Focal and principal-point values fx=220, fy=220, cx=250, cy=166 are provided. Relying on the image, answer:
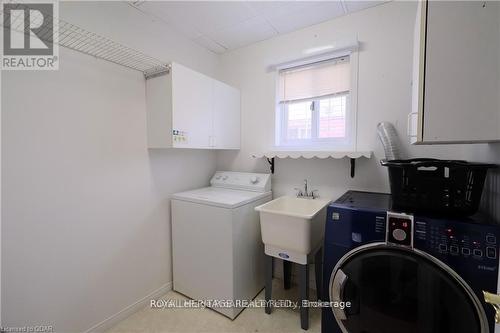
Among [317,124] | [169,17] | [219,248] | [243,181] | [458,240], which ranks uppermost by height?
[169,17]

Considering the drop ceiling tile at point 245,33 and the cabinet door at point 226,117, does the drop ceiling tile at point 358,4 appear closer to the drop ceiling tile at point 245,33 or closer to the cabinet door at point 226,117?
the drop ceiling tile at point 245,33

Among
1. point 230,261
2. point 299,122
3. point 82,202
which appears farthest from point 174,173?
point 299,122

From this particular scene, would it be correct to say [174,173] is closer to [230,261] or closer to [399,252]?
[230,261]

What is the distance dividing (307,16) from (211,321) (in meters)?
2.69

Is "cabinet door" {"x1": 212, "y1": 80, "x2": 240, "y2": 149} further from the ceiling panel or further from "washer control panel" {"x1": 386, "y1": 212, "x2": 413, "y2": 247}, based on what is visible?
"washer control panel" {"x1": 386, "y1": 212, "x2": 413, "y2": 247}

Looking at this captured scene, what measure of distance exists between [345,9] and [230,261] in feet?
7.52

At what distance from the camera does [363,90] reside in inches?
74.0

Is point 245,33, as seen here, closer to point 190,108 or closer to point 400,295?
point 190,108

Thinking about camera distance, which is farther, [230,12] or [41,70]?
[230,12]

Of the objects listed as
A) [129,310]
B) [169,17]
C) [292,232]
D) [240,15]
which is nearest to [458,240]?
[292,232]

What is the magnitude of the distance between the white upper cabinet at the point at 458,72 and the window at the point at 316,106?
1006mm

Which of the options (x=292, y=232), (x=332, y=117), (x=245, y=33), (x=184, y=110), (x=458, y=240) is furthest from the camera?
(x=245, y=33)

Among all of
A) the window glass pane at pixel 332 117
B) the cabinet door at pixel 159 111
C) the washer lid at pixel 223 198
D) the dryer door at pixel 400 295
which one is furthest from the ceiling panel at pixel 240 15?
the dryer door at pixel 400 295

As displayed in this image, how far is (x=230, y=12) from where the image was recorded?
1.87 meters
